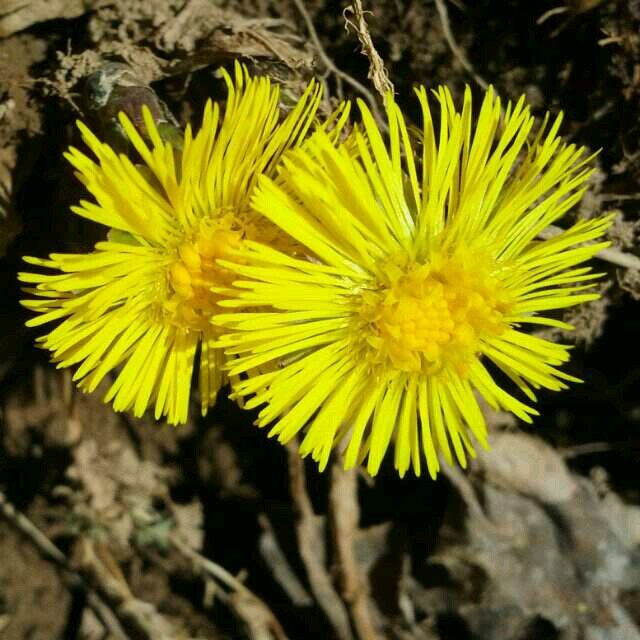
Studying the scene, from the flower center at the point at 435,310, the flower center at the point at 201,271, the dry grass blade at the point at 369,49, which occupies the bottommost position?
the flower center at the point at 201,271

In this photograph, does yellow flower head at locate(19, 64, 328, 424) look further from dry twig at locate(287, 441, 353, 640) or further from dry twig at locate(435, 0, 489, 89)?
dry twig at locate(287, 441, 353, 640)

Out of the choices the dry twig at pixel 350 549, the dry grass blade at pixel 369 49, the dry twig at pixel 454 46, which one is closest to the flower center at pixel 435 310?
the dry grass blade at pixel 369 49

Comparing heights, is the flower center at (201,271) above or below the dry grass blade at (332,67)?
below

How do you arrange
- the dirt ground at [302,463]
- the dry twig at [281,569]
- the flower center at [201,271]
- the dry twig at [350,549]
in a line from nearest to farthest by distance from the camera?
the flower center at [201,271], the dirt ground at [302,463], the dry twig at [350,549], the dry twig at [281,569]

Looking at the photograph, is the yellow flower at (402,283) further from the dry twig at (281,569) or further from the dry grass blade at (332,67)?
the dry twig at (281,569)

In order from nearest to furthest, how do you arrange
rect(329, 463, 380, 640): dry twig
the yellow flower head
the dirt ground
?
the yellow flower head < the dirt ground < rect(329, 463, 380, 640): dry twig

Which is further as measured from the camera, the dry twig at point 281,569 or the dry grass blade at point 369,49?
the dry twig at point 281,569

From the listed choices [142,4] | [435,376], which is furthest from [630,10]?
[142,4]

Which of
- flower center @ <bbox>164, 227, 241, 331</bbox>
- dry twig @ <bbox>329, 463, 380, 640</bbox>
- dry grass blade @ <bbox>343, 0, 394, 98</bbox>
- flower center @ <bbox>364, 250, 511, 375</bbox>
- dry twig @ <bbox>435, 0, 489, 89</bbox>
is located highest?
dry twig @ <bbox>435, 0, 489, 89</bbox>

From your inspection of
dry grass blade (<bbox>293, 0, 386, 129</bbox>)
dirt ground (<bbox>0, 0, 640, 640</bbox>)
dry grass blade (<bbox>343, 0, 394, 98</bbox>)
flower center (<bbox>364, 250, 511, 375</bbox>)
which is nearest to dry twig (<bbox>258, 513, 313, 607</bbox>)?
dirt ground (<bbox>0, 0, 640, 640</bbox>)
